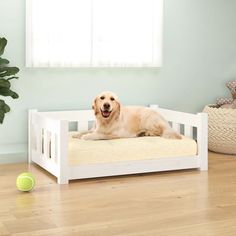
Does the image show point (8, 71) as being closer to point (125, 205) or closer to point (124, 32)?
point (124, 32)

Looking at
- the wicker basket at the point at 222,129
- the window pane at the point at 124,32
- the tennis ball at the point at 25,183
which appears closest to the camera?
the tennis ball at the point at 25,183

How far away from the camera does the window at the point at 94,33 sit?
4.33 metres

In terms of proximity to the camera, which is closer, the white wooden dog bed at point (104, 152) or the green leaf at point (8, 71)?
the white wooden dog bed at point (104, 152)

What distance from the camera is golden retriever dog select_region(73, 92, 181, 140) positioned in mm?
4039

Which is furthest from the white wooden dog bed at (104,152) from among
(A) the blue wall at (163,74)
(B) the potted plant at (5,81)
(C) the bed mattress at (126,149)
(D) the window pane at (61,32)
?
(D) the window pane at (61,32)

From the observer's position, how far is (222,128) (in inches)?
187

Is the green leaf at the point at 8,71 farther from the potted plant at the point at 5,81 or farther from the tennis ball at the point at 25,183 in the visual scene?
the tennis ball at the point at 25,183

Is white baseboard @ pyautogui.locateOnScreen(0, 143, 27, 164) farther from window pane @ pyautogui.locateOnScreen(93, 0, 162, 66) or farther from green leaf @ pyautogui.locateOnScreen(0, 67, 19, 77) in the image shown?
window pane @ pyautogui.locateOnScreen(93, 0, 162, 66)

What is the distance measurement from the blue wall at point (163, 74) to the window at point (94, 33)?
10 centimetres

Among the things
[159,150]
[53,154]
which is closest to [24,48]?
[53,154]

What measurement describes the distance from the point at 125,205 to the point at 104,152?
2.45ft

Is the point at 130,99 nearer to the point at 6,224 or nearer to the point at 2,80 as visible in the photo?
the point at 2,80

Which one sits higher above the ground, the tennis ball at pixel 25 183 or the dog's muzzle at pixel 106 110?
the dog's muzzle at pixel 106 110

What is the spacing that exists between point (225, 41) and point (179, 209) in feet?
8.17
